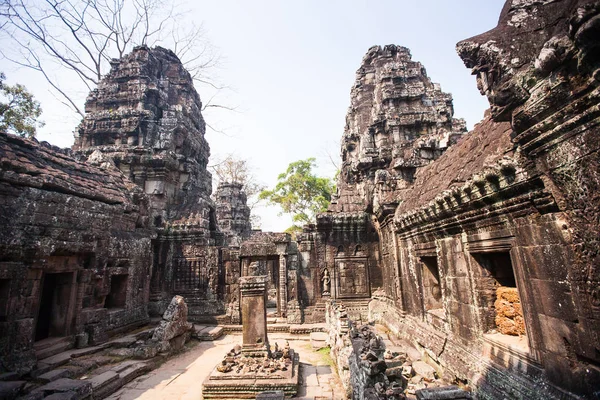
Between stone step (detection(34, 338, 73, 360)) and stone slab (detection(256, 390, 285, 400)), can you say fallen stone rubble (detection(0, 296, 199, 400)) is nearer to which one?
stone step (detection(34, 338, 73, 360))

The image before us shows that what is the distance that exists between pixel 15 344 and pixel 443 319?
327 inches

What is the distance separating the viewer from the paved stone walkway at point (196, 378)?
564 centimetres

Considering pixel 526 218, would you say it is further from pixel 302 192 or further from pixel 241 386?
pixel 302 192

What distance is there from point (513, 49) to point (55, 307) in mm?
10531

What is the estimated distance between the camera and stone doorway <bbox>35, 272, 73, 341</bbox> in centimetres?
764

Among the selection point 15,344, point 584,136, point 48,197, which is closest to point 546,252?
point 584,136

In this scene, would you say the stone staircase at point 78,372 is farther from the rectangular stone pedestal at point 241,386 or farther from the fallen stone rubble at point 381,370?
the fallen stone rubble at point 381,370

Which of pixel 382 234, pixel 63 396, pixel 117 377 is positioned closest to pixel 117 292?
pixel 117 377

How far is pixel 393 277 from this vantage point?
889 centimetres

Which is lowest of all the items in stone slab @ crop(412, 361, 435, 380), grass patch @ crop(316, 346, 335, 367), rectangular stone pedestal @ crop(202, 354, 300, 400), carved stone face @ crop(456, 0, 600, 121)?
grass patch @ crop(316, 346, 335, 367)

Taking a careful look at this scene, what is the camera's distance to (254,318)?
23.2 ft

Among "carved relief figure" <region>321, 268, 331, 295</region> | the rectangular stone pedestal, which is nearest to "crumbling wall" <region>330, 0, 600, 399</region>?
the rectangular stone pedestal

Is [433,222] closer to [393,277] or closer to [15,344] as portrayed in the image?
[393,277]

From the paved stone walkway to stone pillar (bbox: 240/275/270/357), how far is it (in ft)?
3.44
